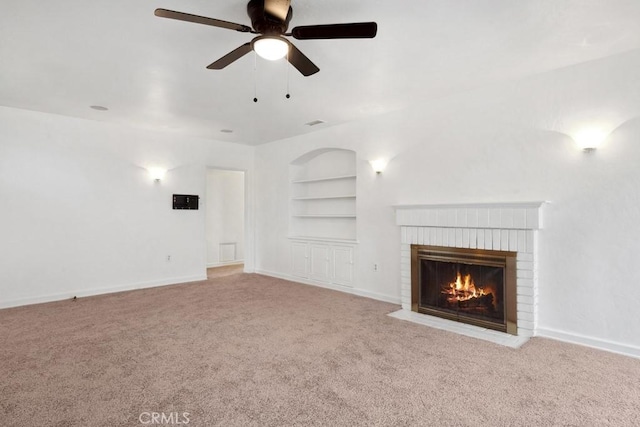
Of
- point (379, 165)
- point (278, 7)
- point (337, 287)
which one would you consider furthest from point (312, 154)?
point (278, 7)

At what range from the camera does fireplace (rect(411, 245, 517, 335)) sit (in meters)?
3.52

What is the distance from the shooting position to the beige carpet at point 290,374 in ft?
6.83

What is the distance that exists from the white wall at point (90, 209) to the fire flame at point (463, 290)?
4.32m

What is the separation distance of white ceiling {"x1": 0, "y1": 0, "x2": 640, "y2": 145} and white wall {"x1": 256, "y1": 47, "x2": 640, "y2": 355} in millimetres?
251

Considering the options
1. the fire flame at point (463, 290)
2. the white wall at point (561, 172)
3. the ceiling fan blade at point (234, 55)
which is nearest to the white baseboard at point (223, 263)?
the white wall at point (561, 172)

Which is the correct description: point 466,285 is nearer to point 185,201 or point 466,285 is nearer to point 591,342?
point 591,342

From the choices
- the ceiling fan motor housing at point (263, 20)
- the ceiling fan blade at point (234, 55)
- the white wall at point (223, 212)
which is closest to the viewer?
the ceiling fan motor housing at point (263, 20)

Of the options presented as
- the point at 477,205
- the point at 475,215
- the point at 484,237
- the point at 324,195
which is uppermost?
the point at 324,195

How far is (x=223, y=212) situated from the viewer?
8.12 metres

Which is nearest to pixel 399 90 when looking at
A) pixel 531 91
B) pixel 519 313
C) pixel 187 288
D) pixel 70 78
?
pixel 531 91

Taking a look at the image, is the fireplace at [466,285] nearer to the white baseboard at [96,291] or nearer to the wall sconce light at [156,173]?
the white baseboard at [96,291]

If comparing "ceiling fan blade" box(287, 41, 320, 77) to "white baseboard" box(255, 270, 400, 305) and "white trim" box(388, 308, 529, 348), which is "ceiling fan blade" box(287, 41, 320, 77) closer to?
"white trim" box(388, 308, 529, 348)

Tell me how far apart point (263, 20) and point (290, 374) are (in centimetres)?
243

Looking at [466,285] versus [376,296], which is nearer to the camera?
[466,285]
